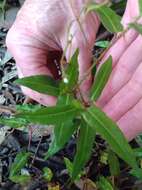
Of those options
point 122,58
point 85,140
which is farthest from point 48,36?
point 85,140

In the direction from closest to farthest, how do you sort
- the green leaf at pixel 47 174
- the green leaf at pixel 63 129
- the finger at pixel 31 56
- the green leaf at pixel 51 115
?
1. the green leaf at pixel 51 115
2. the green leaf at pixel 63 129
3. the finger at pixel 31 56
4. the green leaf at pixel 47 174

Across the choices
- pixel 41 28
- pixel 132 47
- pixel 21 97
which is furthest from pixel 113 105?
pixel 21 97

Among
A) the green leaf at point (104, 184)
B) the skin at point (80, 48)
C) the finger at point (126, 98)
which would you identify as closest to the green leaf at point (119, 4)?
the skin at point (80, 48)

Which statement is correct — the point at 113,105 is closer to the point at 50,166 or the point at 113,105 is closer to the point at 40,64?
the point at 40,64

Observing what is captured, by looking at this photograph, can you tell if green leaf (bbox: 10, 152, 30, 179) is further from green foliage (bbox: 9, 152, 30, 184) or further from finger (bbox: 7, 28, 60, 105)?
finger (bbox: 7, 28, 60, 105)

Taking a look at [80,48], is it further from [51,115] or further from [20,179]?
[20,179]

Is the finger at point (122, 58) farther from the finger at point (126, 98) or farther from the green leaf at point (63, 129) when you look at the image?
the green leaf at point (63, 129)

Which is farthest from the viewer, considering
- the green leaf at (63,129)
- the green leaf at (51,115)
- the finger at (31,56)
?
the finger at (31,56)
